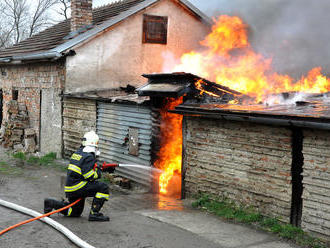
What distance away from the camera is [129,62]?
16078mm

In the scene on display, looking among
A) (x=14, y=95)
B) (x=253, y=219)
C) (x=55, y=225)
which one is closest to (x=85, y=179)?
(x=55, y=225)

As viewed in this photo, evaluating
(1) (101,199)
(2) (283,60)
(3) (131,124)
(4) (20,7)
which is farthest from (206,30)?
(4) (20,7)

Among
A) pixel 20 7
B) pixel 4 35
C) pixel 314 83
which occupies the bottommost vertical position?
pixel 314 83

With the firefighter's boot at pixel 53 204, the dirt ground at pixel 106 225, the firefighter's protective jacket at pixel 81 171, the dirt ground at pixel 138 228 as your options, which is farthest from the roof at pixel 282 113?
the firefighter's boot at pixel 53 204

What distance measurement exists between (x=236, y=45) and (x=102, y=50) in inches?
226

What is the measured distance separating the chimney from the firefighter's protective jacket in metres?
10.00

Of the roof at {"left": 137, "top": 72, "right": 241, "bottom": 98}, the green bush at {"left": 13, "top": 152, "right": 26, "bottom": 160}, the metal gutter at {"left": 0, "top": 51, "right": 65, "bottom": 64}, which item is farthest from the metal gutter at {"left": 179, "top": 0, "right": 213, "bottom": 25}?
the green bush at {"left": 13, "top": 152, "right": 26, "bottom": 160}

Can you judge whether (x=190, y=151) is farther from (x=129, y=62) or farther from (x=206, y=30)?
(x=206, y=30)

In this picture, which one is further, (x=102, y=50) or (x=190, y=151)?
(x=102, y=50)

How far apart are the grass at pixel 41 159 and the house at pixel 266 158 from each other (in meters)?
6.18

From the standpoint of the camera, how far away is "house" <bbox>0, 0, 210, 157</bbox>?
15.0 meters

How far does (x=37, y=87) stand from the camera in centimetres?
1708

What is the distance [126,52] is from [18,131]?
5827 millimetres

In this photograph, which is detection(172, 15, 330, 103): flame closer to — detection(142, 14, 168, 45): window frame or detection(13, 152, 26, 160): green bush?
detection(142, 14, 168, 45): window frame
